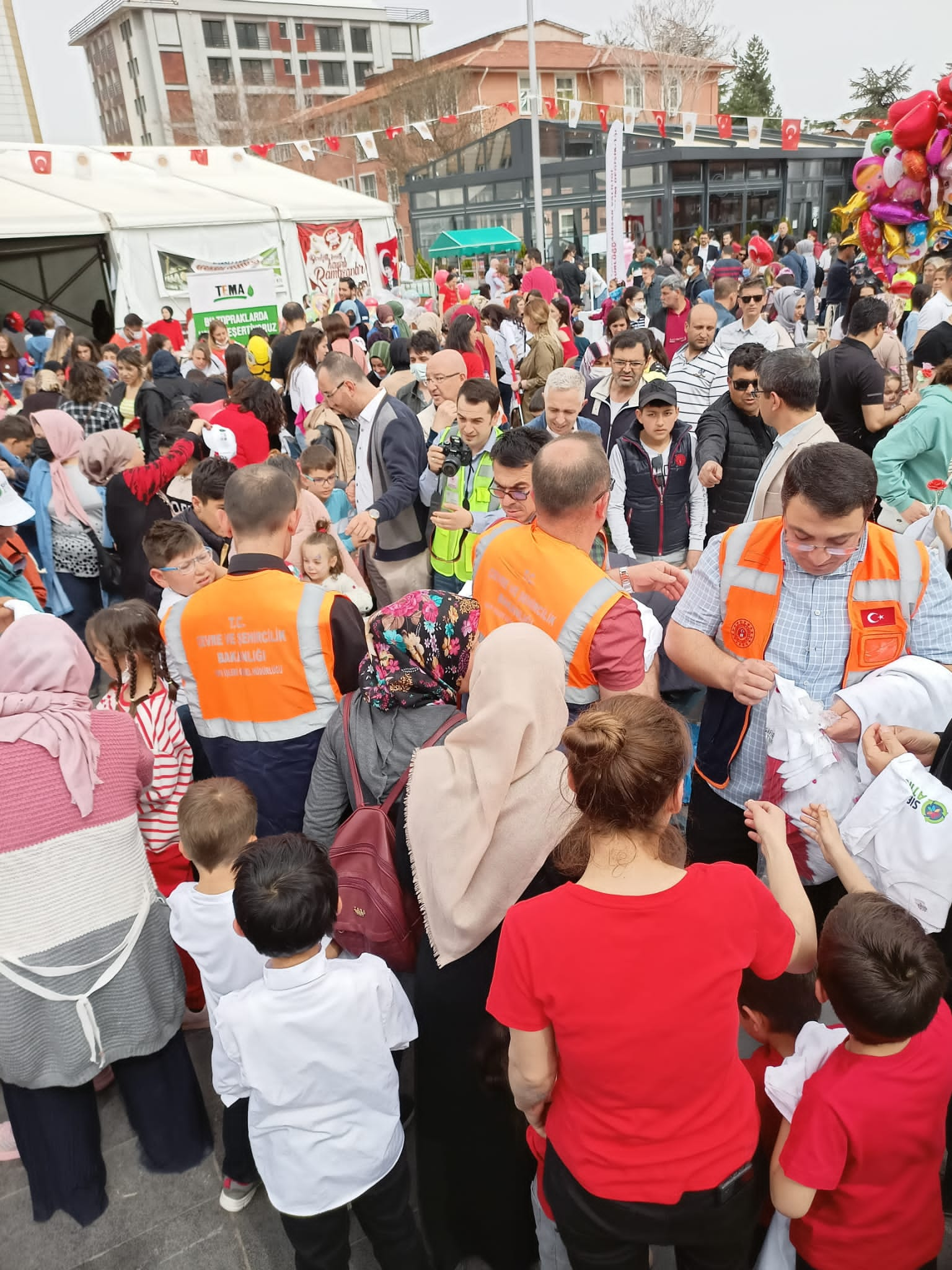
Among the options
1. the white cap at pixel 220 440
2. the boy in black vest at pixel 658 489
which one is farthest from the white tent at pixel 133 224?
the boy in black vest at pixel 658 489

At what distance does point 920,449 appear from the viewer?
4.02m

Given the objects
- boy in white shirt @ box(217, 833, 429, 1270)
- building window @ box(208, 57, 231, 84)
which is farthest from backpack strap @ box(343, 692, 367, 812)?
building window @ box(208, 57, 231, 84)

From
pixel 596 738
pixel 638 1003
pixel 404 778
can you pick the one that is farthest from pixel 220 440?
pixel 638 1003

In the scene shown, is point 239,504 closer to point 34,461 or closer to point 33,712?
point 33,712

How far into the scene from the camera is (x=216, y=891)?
7.54 ft

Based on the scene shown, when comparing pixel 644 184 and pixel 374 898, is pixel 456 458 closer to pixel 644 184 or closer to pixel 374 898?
pixel 374 898

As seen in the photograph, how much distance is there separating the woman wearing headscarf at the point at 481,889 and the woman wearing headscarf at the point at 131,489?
3.29 metres

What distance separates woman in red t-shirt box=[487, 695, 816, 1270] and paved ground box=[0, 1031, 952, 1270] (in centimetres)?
93

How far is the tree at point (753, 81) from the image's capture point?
166ft

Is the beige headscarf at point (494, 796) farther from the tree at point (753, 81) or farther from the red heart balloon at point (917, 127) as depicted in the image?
the tree at point (753, 81)

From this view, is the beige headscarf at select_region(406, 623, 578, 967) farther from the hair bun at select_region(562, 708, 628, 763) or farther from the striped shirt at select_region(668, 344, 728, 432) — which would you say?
the striped shirt at select_region(668, 344, 728, 432)

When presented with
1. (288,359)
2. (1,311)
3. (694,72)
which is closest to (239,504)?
(288,359)

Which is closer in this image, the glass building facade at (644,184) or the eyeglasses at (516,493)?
the eyeglasses at (516,493)

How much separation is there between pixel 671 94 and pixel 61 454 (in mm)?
46085
